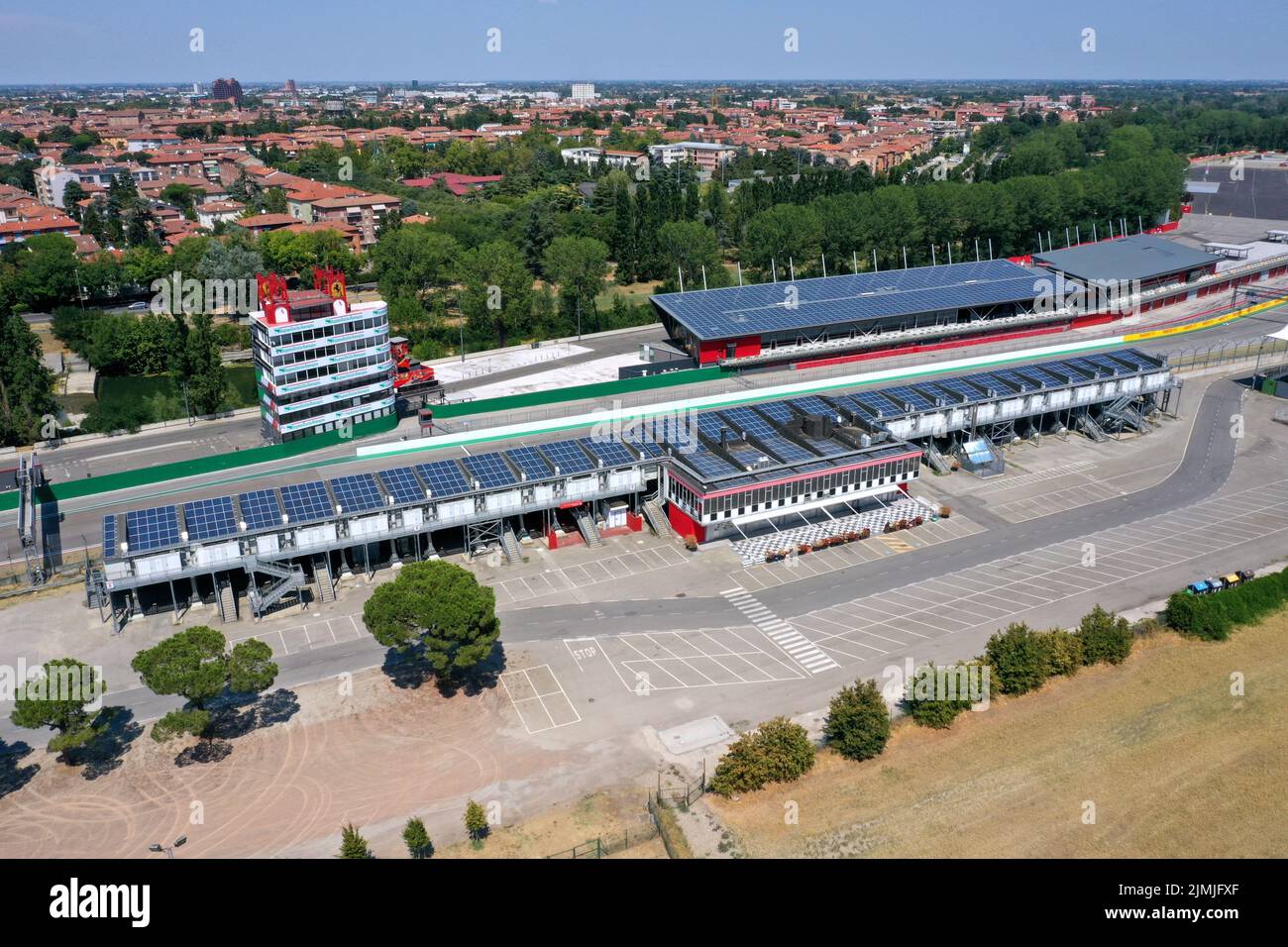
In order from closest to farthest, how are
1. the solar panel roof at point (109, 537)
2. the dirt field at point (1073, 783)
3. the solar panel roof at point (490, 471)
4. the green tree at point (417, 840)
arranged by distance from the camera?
the green tree at point (417, 840) → the dirt field at point (1073, 783) → the solar panel roof at point (109, 537) → the solar panel roof at point (490, 471)

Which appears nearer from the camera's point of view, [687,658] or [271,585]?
[687,658]

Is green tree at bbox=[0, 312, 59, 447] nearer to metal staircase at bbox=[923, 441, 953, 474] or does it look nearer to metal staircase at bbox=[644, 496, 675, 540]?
metal staircase at bbox=[644, 496, 675, 540]

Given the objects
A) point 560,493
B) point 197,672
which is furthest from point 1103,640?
point 197,672

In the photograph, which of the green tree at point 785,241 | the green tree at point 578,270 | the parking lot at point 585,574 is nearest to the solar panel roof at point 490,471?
the parking lot at point 585,574

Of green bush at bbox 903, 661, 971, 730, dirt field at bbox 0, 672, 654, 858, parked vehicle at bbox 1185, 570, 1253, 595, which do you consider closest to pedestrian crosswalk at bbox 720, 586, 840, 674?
green bush at bbox 903, 661, 971, 730

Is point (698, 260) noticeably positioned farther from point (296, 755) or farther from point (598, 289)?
point (296, 755)

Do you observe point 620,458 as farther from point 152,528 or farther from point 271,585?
point 152,528

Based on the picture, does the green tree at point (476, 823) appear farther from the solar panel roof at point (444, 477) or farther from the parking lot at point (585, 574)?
the solar panel roof at point (444, 477)
